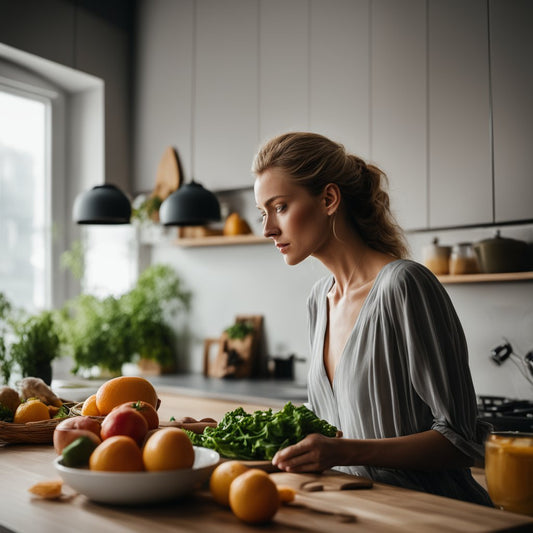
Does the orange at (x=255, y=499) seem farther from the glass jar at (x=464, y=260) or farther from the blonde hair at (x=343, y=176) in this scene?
the glass jar at (x=464, y=260)

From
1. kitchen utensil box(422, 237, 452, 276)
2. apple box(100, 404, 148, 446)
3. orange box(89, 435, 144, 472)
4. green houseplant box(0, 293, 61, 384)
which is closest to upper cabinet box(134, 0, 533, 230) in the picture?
kitchen utensil box(422, 237, 452, 276)

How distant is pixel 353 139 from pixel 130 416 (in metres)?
2.66

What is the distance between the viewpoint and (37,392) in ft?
5.93

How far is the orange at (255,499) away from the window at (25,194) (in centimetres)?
377

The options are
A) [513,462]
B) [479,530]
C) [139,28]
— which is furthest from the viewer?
[139,28]

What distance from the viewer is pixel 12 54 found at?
417 centimetres

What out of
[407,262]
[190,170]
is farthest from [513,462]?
[190,170]

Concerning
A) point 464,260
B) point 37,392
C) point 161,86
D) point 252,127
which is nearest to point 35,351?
point 37,392

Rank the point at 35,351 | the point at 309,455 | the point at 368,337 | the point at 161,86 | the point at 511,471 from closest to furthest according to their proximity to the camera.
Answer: the point at 511,471
the point at 309,455
the point at 368,337
the point at 35,351
the point at 161,86

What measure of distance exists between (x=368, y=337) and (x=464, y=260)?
1.75m

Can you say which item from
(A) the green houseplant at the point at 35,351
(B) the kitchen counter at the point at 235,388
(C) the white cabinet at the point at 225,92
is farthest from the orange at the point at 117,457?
(C) the white cabinet at the point at 225,92

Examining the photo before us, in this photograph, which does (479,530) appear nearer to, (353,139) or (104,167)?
(353,139)

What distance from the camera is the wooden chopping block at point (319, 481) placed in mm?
1136

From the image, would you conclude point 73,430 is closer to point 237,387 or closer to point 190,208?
point 190,208
